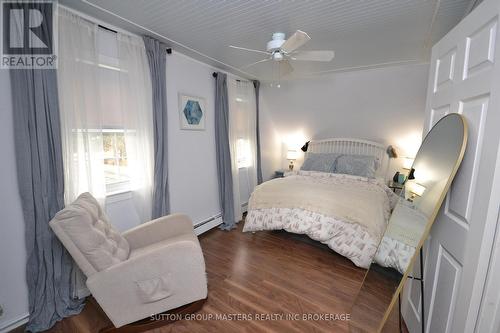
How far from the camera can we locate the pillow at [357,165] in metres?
Result: 3.20

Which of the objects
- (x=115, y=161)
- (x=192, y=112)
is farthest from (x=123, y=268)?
(x=192, y=112)

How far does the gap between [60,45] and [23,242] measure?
58.2 inches

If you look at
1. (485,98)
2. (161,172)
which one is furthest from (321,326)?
(161,172)

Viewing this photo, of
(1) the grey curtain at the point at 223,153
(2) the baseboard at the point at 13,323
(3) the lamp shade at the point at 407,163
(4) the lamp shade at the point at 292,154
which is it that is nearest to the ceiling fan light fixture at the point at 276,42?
(1) the grey curtain at the point at 223,153

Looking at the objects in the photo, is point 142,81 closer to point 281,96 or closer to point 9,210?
point 9,210

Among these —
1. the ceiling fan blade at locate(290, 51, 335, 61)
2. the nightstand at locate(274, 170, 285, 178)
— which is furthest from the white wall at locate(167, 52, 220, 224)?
the nightstand at locate(274, 170, 285, 178)

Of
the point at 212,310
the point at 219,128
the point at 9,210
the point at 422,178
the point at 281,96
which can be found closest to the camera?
the point at 422,178

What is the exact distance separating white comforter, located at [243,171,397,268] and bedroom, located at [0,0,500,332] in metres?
0.02

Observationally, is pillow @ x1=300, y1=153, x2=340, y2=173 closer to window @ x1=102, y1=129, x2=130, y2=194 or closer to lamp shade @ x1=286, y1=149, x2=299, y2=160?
lamp shade @ x1=286, y1=149, x2=299, y2=160

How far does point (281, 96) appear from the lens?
4160mm

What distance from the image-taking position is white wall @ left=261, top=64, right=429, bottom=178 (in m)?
3.21

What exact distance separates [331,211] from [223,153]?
1.73 meters

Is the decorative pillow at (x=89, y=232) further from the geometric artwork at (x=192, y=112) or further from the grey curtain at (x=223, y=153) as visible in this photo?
the grey curtain at (x=223, y=153)

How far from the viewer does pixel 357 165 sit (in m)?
3.27
